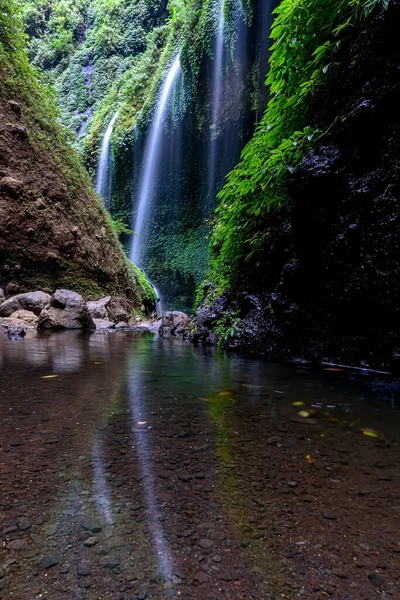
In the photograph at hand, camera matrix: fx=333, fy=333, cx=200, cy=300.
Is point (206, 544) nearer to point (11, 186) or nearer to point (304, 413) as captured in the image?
point (304, 413)

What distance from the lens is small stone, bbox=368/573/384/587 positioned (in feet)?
2.07

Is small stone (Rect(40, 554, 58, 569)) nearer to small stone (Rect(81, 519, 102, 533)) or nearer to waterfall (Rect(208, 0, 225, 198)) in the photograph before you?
small stone (Rect(81, 519, 102, 533))

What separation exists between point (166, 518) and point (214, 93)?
16.2 meters

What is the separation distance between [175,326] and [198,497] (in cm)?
674

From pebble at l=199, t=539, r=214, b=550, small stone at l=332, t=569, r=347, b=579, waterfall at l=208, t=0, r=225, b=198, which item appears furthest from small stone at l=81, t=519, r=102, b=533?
waterfall at l=208, t=0, r=225, b=198

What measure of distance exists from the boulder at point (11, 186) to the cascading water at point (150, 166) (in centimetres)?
833

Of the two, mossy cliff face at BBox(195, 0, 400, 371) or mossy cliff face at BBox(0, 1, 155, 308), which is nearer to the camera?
mossy cliff face at BBox(195, 0, 400, 371)

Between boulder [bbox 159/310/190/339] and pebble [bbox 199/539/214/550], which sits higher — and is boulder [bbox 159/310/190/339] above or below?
above

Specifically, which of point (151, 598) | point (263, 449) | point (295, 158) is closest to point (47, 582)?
point (151, 598)

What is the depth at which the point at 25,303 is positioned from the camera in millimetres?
8188

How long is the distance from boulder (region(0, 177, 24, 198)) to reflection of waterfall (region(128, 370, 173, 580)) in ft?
29.1

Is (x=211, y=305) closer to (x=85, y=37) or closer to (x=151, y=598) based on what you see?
(x=151, y=598)

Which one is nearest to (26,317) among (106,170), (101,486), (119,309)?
(119,309)

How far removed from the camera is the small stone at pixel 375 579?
632mm
